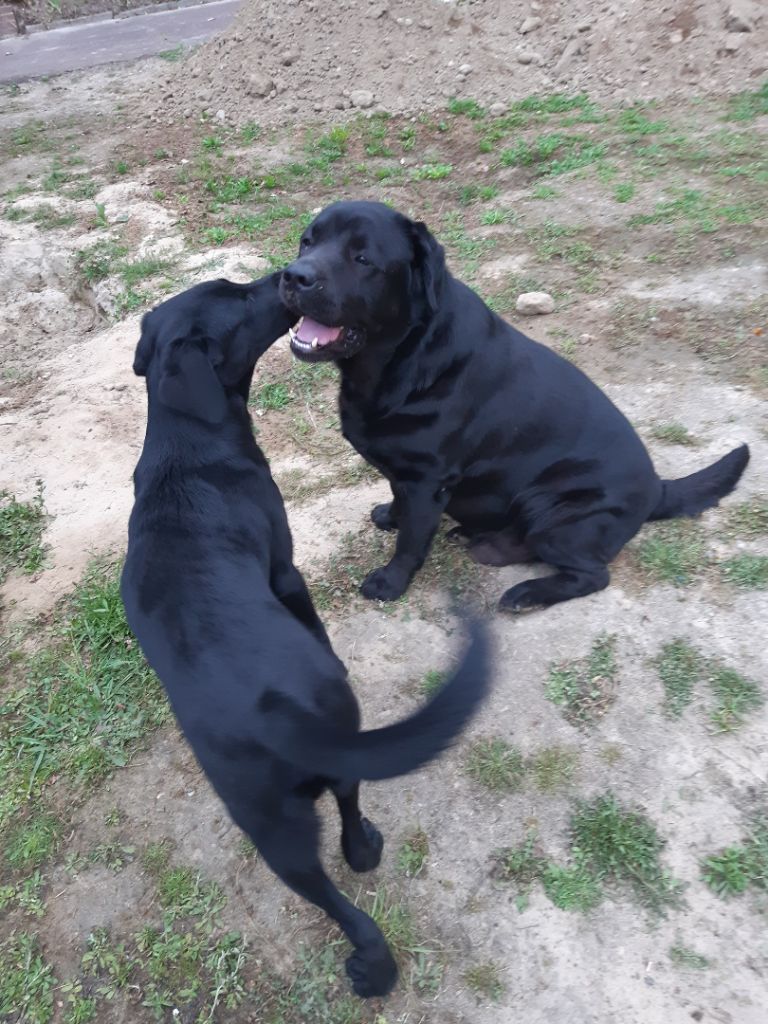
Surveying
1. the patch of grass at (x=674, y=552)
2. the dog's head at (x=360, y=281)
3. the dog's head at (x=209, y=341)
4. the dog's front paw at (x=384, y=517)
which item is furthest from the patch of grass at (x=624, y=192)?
the dog's head at (x=209, y=341)

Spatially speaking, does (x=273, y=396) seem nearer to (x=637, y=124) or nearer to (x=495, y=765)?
(x=495, y=765)

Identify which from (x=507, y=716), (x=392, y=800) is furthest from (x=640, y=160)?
(x=392, y=800)

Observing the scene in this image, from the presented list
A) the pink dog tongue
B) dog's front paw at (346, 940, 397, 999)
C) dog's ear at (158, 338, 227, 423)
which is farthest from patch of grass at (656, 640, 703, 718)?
dog's ear at (158, 338, 227, 423)

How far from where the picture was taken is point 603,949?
2.26 m

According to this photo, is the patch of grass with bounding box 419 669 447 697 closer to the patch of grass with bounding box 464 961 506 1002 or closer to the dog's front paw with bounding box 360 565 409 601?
the dog's front paw with bounding box 360 565 409 601

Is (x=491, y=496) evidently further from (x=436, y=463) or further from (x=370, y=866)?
(x=370, y=866)

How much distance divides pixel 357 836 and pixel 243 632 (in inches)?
32.0

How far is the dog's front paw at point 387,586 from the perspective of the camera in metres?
3.42

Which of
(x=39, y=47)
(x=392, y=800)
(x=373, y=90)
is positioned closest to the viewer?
(x=392, y=800)

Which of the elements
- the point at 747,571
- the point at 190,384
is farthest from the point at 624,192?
the point at 190,384

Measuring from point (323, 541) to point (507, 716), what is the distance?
138 centimetres

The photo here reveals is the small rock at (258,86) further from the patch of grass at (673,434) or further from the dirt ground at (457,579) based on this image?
the patch of grass at (673,434)

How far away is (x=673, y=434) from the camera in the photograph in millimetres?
4047

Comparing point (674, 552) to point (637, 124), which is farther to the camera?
point (637, 124)
